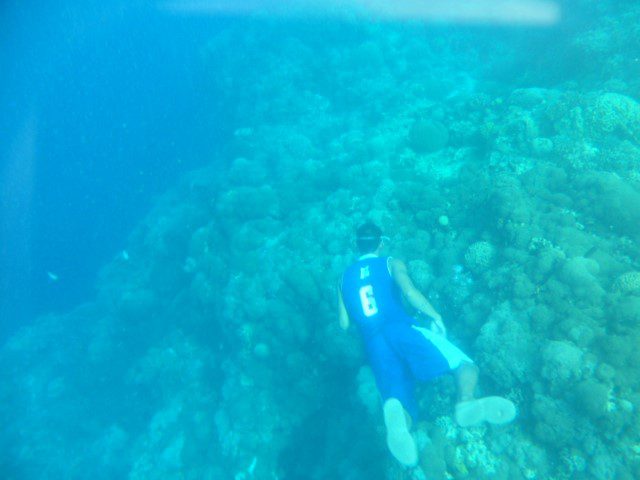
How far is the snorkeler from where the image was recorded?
4.05 meters

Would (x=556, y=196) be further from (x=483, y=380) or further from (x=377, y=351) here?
(x=377, y=351)

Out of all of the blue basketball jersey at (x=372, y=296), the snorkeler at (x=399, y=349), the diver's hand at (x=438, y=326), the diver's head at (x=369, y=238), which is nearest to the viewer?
the snorkeler at (x=399, y=349)

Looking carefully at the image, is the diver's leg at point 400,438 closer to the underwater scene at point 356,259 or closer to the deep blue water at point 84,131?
the underwater scene at point 356,259

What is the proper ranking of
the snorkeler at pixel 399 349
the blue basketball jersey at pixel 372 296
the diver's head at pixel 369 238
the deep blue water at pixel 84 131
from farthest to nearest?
1. the deep blue water at pixel 84 131
2. the diver's head at pixel 369 238
3. the blue basketball jersey at pixel 372 296
4. the snorkeler at pixel 399 349

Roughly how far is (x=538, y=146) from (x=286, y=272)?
6.05m

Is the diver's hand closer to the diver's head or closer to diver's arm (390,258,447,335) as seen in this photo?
diver's arm (390,258,447,335)

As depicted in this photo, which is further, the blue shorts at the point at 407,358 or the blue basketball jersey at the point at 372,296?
the blue basketball jersey at the point at 372,296

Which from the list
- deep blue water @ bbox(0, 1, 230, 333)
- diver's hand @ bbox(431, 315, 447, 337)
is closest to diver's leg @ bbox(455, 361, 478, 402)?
diver's hand @ bbox(431, 315, 447, 337)

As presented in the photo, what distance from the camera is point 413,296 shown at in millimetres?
4859

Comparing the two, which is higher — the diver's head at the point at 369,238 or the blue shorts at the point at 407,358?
the diver's head at the point at 369,238

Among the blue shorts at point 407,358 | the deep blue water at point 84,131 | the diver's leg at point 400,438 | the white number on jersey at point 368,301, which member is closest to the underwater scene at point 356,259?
the diver's leg at point 400,438

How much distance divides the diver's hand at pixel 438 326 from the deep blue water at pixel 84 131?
18.0 meters

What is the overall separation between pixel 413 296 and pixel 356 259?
3.26 metres

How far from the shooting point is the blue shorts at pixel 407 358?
436cm
